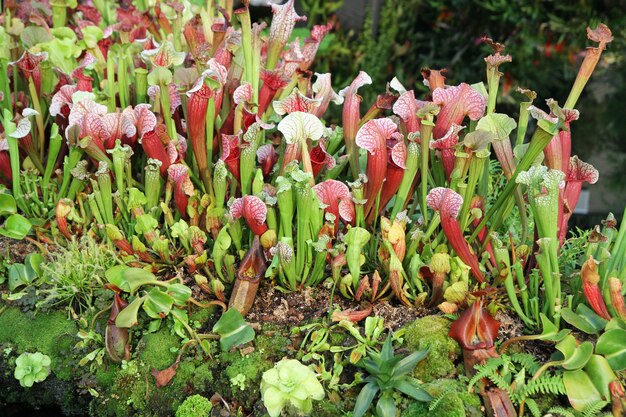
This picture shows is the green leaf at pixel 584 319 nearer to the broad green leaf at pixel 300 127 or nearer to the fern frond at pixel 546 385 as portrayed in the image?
the fern frond at pixel 546 385

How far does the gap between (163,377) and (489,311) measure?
32.5 inches

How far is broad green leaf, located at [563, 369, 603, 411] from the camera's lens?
1401 mm

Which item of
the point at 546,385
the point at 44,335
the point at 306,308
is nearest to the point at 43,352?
the point at 44,335

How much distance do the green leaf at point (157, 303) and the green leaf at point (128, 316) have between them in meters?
0.04

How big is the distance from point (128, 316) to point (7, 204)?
676 mm

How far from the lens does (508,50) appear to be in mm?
4746

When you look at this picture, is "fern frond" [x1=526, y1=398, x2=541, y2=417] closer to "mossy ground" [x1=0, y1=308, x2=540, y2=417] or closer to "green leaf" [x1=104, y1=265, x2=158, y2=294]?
"mossy ground" [x1=0, y1=308, x2=540, y2=417]

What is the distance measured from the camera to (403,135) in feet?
5.81

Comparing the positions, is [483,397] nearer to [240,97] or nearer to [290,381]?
[290,381]

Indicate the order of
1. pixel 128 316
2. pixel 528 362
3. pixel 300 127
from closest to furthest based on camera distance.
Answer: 1. pixel 528 362
2. pixel 128 316
3. pixel 300 127

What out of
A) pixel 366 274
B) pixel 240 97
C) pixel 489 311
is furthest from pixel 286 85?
pixel 489 311

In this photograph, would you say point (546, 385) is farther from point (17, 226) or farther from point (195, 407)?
point (17, 226)

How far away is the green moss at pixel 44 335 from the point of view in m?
1.75

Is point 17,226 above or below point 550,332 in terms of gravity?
below
